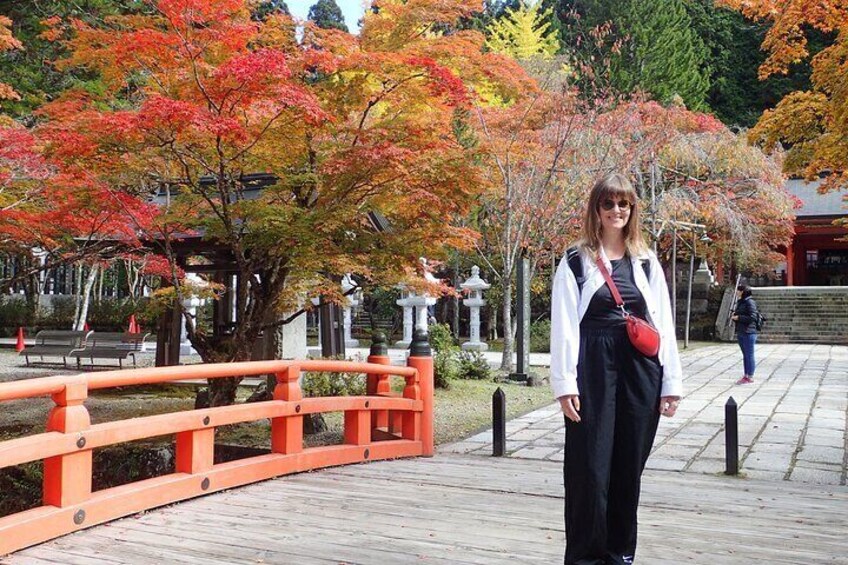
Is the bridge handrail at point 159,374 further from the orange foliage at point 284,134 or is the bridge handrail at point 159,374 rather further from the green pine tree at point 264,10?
the green pine tree at point 264,10

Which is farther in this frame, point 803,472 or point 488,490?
point 803,472

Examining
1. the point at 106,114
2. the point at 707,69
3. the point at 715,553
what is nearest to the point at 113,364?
the point at 106,114

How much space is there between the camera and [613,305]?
3221mm

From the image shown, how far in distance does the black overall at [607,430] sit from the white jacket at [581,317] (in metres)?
0.04

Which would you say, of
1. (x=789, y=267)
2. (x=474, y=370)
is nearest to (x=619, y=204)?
(x=474, y=370)

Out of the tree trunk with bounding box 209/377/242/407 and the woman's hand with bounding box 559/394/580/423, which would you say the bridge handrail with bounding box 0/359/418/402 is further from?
the tree trunk with bounding box 209/377/242/407

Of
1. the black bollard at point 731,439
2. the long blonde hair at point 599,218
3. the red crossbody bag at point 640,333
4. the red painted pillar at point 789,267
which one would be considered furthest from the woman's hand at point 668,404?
the red painted pillar at point 789,267

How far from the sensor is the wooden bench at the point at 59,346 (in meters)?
16.5

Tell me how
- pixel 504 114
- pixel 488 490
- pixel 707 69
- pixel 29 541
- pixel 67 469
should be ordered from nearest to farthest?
pixel 29 541
pixel 67 469
pixel 488 490
pixel 504 114
pixel 707 69

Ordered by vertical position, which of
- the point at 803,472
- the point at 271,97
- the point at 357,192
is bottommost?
the point at 803,472

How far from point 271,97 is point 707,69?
101ft

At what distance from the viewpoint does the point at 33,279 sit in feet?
93.7

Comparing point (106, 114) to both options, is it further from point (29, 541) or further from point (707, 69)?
point (707, 69)

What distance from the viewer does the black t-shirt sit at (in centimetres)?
321
